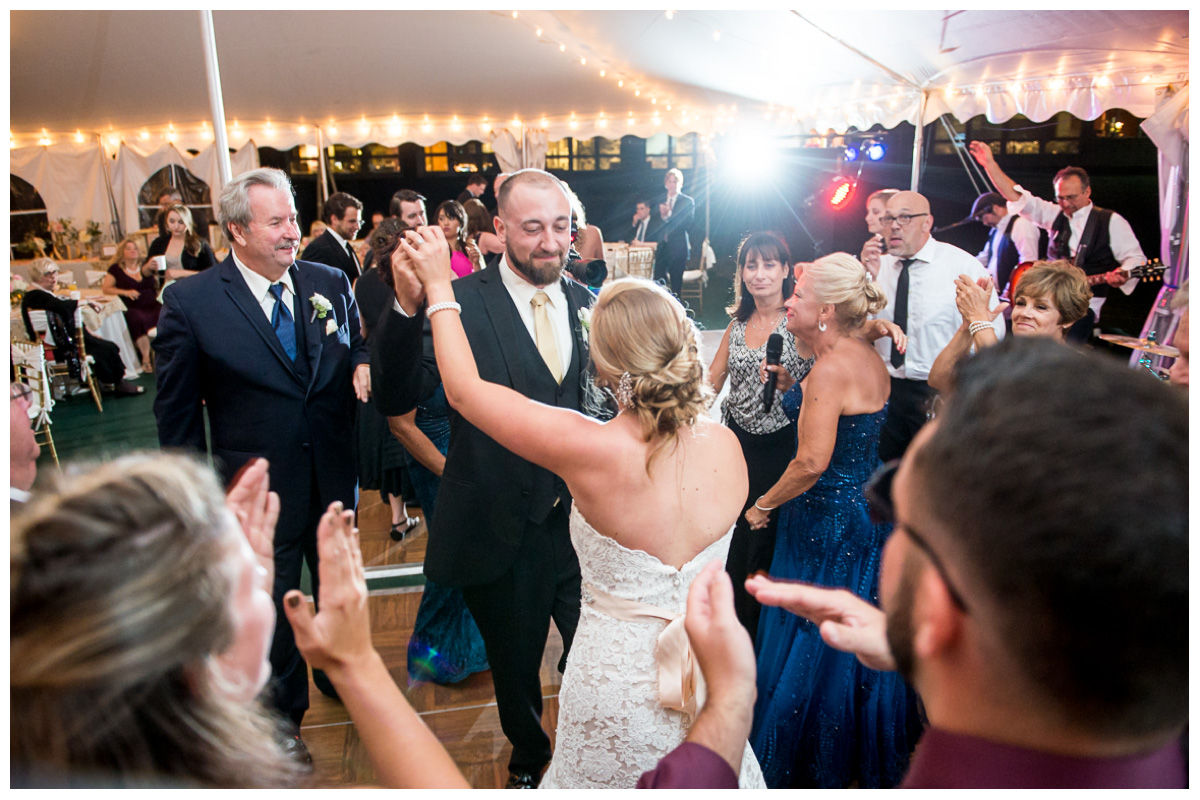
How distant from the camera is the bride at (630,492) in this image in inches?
52.2

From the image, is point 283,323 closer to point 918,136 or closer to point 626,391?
point 626,391

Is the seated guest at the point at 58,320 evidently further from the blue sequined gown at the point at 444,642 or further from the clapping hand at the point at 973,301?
the clapping hand at the point at 973,301

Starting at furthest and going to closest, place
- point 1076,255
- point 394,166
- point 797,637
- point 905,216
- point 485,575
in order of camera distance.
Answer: point 394,166, point 1076,255, point 905,216, point 797,637, point 485,575

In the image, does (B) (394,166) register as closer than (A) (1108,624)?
No

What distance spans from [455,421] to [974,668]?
142 centimetres

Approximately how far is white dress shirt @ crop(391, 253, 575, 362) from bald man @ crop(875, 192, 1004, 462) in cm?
185

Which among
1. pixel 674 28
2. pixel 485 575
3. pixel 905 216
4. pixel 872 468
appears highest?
pixel 674 28

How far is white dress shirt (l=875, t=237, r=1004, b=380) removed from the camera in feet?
10.4

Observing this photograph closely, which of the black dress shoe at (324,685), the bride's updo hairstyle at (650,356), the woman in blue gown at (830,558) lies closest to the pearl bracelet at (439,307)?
the bride's updo hairstyle at (650,356)

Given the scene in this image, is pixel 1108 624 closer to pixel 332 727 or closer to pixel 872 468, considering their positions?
pixel 872 468

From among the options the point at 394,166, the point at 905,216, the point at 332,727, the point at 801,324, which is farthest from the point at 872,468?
the point at 394,166

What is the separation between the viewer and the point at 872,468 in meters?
2.17

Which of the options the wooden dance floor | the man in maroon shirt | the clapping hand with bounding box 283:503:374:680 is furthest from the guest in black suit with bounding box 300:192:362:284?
the man in maroon shirt

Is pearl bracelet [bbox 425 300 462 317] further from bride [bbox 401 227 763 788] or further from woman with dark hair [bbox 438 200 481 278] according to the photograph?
woman with dark hair [bbox 438 200 481 278]
